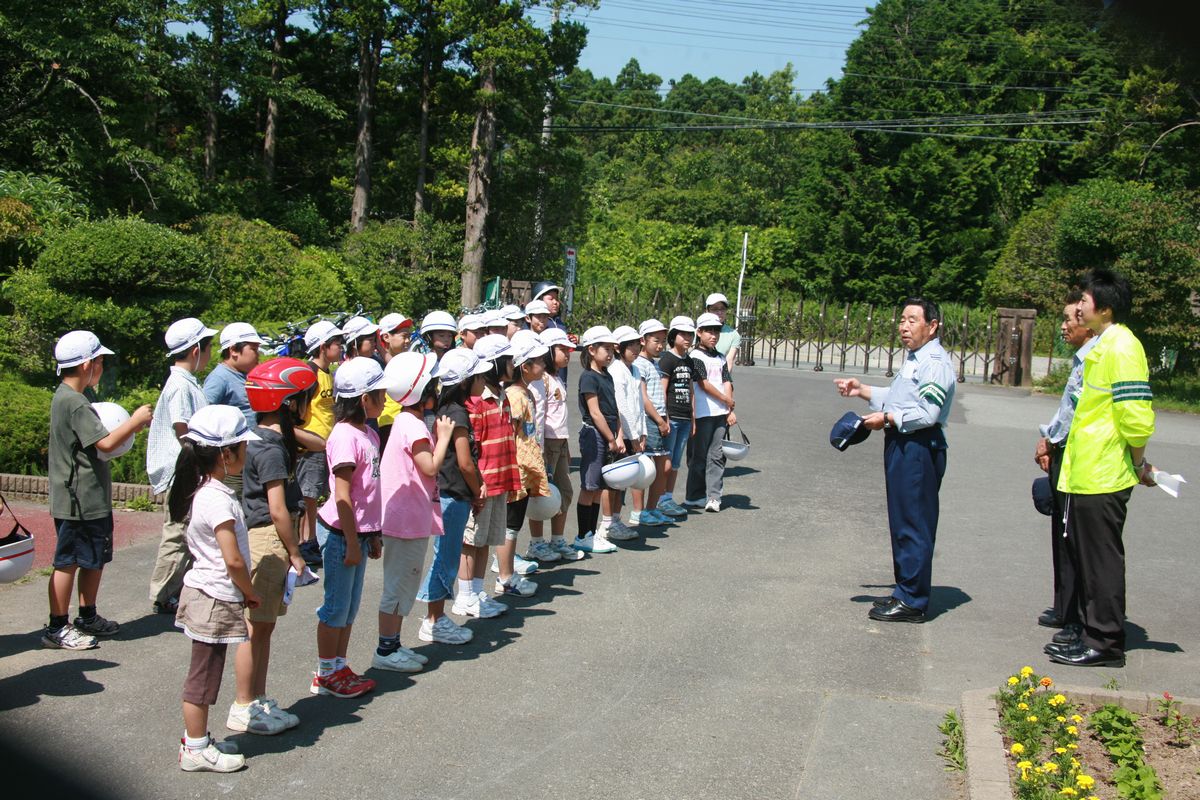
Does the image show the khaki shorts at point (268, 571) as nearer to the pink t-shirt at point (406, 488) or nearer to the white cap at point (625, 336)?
the pink t-shirt at point (406, 488)

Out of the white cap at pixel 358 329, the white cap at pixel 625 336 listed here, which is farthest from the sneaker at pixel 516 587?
the white cap at pixel 625 336

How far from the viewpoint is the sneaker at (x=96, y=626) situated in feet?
21.9

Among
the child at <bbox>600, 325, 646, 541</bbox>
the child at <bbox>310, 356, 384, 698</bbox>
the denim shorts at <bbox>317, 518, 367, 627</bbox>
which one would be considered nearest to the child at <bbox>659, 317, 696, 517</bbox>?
the child at <bbox>600, 325, 646, 541</bbox>

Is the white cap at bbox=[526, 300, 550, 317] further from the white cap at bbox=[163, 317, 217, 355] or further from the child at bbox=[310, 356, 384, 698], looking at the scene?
the child at bbox=[310, 356, 384, 698]

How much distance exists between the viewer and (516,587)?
8.07m

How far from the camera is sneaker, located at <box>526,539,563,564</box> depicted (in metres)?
9.07

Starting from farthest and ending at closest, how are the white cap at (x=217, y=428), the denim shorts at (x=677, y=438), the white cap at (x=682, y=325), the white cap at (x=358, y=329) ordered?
the denim shorts at (x=677, y=438) → the white cap at (x=682, y=325) → the white cap at (x=358, y=329) → the white cap at (x=217, y=428)

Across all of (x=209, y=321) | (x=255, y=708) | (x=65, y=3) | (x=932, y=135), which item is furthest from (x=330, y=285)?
(x=932, y=135)

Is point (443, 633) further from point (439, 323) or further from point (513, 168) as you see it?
point (513, 168)

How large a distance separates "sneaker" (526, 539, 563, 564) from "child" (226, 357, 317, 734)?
356cm

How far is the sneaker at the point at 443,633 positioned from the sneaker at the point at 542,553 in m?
2.09

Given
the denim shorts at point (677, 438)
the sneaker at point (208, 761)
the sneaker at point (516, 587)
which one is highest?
the denim shorts at point (677, 438)

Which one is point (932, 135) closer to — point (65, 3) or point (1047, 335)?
point (1047, 335)

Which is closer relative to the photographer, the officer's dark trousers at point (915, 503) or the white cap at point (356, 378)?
the white cap at point (356, 378)
